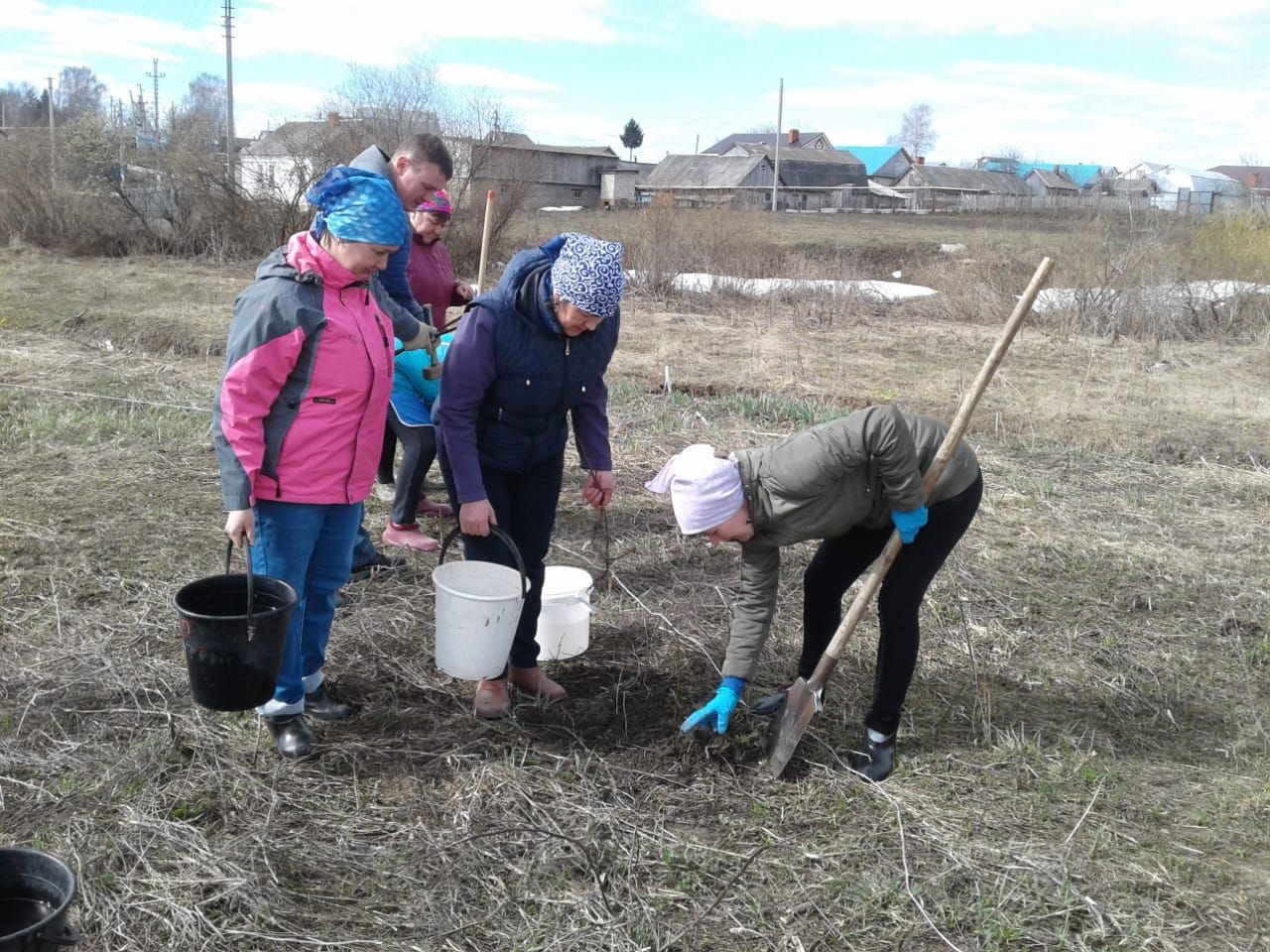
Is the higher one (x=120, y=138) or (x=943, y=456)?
(x=120, y=138)

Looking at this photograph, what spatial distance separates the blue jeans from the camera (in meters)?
2.80

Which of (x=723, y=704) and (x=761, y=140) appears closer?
(x=723, y=704)

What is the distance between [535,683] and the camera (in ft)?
Result: 11.5

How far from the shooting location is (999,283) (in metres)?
14.8

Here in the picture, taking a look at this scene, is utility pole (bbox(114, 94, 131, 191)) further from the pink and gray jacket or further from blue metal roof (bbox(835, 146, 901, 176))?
blue metal roof (bbox(835, 146, 901, 176))

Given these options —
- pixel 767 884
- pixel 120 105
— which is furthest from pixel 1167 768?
pixel 120 105

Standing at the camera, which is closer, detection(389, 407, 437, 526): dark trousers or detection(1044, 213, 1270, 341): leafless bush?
detection(389, 407, 437, 526): dark trousers

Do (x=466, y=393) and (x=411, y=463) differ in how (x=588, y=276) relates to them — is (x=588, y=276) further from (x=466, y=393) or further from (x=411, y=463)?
(x=411, y=463)

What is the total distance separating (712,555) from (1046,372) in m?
7.05

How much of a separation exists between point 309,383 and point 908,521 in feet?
5.32

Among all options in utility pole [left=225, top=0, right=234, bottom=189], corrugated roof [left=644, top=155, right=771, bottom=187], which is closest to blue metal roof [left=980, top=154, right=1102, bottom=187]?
corrugated roof [left=644, top=155, right=771, bottom=187]

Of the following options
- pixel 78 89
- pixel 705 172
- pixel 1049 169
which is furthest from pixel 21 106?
pixel 1049 169

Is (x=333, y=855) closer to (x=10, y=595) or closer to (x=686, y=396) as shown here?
(x=10, y=595)

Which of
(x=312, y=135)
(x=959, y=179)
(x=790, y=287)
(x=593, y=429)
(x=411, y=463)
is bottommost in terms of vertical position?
(x=411, y=463)
